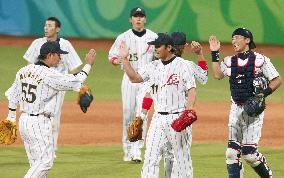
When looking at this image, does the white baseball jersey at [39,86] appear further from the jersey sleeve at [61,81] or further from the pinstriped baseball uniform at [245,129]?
the pinstriped baseball uniform at [245,129]

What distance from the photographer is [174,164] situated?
36.0 ft

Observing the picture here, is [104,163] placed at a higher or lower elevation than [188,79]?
lower

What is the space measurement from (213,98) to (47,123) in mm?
12089

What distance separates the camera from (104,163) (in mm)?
14219

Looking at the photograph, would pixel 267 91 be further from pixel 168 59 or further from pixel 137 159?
pixel 137 159

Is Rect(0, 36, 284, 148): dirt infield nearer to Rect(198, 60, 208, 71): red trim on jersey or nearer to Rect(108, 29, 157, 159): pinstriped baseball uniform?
Rect(108, 29, 157, 159): pinstriped baseball uniform

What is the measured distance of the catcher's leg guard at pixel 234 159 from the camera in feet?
37.9

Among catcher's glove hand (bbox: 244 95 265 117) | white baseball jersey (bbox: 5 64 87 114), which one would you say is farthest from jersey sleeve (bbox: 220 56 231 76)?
white baseball jersey (bbox: 5 64 87 114)

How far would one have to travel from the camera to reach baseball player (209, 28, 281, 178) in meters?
11.5

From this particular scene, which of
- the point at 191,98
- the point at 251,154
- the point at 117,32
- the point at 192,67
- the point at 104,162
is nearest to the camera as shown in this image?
the point at 191,98

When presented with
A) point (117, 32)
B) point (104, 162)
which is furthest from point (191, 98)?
point (117, 32)

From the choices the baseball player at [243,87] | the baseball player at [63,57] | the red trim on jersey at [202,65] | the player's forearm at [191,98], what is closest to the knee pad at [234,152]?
the baseball player at [243,87]

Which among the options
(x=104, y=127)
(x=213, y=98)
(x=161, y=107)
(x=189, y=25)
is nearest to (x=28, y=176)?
(x=161, y=107)

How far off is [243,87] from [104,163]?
3469mm
